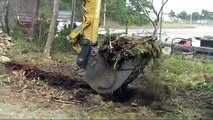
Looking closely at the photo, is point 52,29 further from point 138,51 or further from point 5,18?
point 138,51

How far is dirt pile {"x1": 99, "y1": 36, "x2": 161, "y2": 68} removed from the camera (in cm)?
795

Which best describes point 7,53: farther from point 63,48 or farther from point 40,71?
point 40,71

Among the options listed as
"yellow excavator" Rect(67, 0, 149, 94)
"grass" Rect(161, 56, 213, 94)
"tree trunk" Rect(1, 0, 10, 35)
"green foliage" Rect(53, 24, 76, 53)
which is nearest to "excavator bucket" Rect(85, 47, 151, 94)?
"yellow excavator" Rect(67, 0, 149, 94)

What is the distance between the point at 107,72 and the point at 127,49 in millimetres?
662

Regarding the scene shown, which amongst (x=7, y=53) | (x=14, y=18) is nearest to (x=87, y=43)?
(x=7, y=53)

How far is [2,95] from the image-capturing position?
856 cm

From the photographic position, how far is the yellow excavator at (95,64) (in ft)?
26.6

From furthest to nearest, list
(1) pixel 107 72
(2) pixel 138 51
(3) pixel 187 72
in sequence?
(3) pixel 187 72, (1) pixel 107 72, (2) pixel 138 51

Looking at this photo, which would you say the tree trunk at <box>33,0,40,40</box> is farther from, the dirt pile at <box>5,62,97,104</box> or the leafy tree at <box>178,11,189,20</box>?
the leafy tree at <box>178,11,189,20</box>

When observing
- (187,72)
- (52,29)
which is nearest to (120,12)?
(52,29)

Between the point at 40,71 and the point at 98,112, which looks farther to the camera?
the point at 40,71

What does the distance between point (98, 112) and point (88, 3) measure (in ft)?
9.11

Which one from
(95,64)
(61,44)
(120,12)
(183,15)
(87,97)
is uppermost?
(120,12)

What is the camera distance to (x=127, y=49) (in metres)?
8.01
